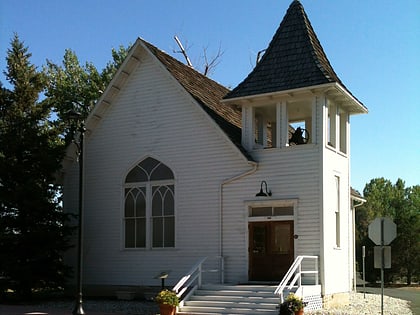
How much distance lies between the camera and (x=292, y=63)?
2103cm

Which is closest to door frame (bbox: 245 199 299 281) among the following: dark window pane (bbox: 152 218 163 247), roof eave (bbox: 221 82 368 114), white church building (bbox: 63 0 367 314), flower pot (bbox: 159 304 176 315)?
white church building (bbox: 63 0 367 314)

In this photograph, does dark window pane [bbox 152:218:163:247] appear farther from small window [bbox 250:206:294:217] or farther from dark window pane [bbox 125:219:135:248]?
small window [bbox 250:206:294:217]

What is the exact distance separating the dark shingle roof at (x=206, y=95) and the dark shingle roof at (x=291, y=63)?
3.79 ft

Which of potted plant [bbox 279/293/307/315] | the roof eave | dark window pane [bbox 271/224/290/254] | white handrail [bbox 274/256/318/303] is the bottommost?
potted plant [bbox 279/293/307/315]

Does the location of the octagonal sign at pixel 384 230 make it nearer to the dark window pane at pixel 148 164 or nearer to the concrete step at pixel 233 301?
the concrete step at pixel 233 301

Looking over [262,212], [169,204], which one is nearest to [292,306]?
[262,212]

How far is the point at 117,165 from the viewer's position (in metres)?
23.8

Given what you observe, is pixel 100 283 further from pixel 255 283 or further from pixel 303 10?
pixel 303 10

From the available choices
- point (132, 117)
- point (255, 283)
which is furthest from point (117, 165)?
point (255, 283)

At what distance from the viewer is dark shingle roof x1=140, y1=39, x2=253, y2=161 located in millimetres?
21641

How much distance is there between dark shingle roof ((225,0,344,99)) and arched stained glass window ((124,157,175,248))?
4.07 metres

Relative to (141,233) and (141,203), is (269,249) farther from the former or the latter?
(141,203)

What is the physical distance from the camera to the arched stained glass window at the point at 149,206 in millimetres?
22500

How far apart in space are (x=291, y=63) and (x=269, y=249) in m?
6.23
